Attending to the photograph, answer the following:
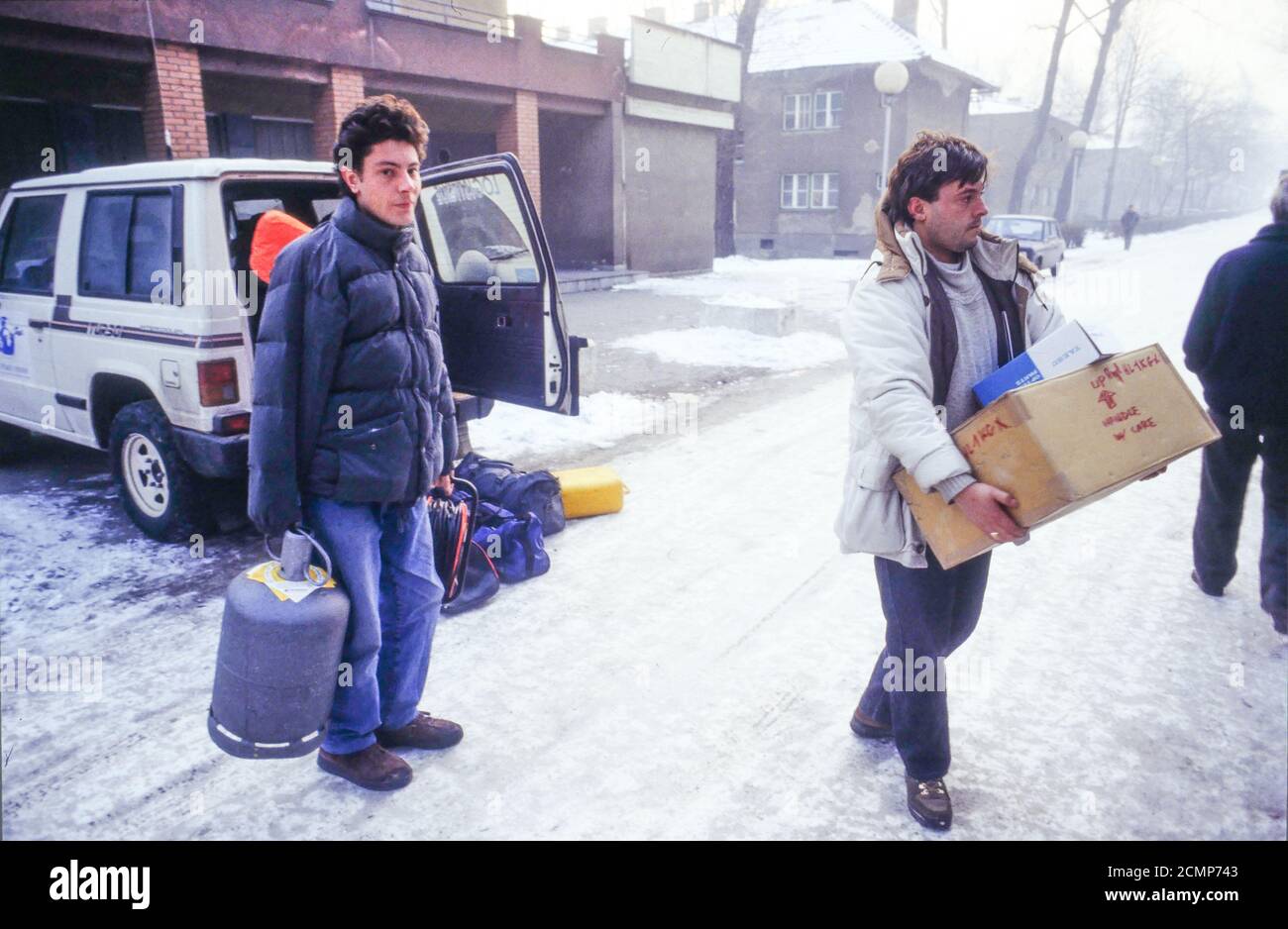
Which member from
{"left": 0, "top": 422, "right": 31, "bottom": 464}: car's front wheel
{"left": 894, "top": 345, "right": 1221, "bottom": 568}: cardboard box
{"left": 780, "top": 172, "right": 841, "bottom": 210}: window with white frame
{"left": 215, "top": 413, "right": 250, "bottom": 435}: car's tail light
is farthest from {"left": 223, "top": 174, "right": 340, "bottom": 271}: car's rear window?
{"left": 780, "top": 172, "right": 841, "bottom": 210}: window with white frame

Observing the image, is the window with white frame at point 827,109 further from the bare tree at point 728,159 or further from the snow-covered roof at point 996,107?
the snow-covered roof at point 996,107

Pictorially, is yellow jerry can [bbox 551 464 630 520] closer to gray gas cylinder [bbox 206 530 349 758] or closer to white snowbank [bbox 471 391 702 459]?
white snowbank [bbox 471 391 702 459]

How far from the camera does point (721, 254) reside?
2661cm

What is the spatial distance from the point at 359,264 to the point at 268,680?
1.29 meters

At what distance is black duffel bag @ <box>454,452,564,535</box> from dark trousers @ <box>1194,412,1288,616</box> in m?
3.45

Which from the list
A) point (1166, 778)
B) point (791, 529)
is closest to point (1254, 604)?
point (1166, 778)

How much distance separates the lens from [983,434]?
2402 mm

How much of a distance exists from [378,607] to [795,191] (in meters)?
33.1

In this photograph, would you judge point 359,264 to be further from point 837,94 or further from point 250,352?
point 837,94

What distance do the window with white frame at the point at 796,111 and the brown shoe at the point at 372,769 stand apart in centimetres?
3353

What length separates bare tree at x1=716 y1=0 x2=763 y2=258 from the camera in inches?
955

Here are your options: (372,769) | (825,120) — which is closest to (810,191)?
(825,120)
